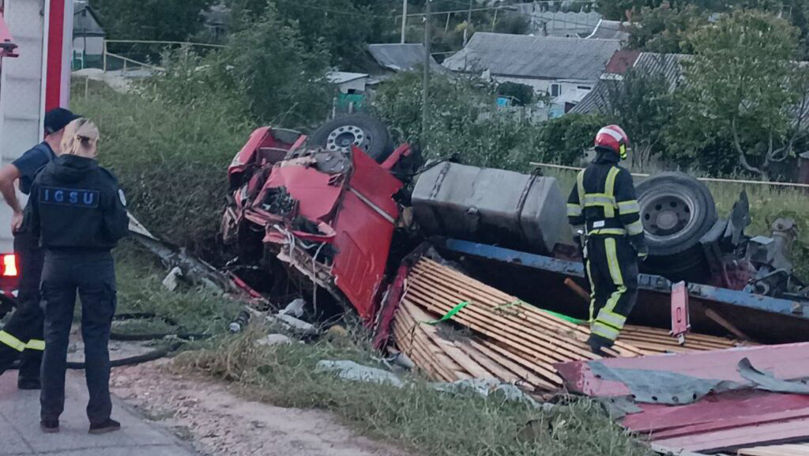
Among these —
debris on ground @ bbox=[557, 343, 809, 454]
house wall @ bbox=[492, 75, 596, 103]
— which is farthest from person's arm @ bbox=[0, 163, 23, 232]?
house wall @ bbox=[492, 75, 596, 103]

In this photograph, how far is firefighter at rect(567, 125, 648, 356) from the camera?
25.3 ft

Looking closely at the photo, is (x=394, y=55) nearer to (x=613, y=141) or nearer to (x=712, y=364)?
(x=613, y=141)

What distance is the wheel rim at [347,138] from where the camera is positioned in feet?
33.8

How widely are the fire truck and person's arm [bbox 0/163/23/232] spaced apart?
2.36 feet

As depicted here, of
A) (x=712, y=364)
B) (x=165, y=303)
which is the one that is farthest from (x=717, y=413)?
(x=165, y=303)

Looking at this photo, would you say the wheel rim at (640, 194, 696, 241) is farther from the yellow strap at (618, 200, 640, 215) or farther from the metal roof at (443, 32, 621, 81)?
the metal roof at (443, 32, 621, 81)

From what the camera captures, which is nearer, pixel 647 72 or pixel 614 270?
pixel 614 270

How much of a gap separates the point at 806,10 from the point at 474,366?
54.9 meters

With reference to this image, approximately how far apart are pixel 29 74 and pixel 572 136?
96.8 ft

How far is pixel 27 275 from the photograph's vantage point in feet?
19.7

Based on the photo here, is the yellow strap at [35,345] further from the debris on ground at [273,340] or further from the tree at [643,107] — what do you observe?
the tree at [643,107]

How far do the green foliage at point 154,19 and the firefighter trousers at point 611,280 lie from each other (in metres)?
40.0

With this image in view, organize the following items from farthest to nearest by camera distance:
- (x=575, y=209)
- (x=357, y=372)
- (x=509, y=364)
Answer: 1. (x=575, y=209)
2. (x=509, y=364)
3. (x=357, y=372)

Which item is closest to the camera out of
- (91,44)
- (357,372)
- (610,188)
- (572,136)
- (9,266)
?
(357,372)
